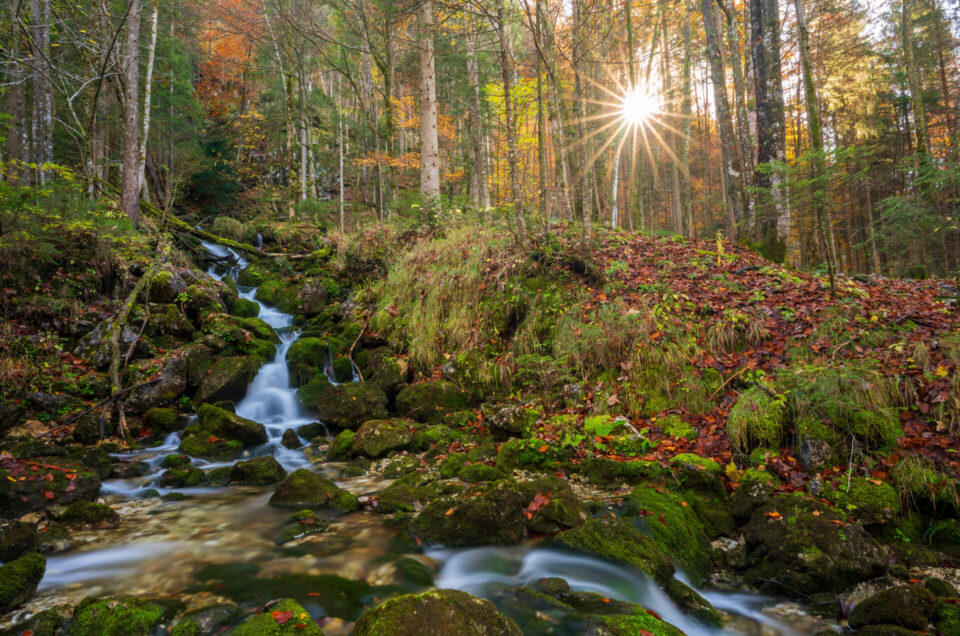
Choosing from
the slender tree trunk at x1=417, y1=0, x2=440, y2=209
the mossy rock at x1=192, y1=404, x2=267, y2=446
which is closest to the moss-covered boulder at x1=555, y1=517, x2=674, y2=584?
the mossy rock at x1=192, y1=404, x2=267, y2=446

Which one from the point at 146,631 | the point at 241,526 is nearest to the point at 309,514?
the point at 241,526

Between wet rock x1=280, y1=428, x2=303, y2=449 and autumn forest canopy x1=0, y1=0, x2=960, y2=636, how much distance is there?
6 centimetres

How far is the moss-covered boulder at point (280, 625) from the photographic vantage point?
2.45 meters

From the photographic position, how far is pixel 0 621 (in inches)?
111

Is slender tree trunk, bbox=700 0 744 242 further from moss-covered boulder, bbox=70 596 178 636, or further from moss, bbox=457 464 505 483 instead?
moss-covered boulder, bbox=70 596 178 636

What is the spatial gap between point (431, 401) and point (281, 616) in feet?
15.4

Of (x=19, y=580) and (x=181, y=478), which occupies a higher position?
(x=19, y=580)

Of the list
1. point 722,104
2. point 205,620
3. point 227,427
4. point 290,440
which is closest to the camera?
point 205,620

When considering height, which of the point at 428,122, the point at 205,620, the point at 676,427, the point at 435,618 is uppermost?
the point at 428,122

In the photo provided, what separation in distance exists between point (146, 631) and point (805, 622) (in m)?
4.31

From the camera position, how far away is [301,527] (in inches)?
169

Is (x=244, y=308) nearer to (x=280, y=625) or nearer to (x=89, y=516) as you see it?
(x=89, y=516)

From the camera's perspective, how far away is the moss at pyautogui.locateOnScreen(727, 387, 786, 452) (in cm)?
454

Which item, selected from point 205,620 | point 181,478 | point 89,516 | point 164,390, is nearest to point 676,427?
point 205,620
